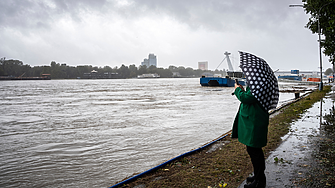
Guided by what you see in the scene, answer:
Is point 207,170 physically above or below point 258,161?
below

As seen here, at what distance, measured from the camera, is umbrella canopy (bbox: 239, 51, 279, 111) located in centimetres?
351

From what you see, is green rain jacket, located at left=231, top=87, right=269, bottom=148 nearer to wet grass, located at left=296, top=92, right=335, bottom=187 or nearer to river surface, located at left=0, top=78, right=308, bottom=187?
wet grass, located at left=296, top=92, right=335, bottom=187

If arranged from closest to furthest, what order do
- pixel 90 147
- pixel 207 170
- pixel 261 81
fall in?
pixel 261 81
pixel 207 170
pixel 90 147

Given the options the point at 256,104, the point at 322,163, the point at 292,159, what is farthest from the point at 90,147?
A: the point at 322,163

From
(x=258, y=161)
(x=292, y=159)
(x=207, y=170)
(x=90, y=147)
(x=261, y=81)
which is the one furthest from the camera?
(x=90, y=147)

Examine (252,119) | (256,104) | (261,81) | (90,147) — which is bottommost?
(90,147)

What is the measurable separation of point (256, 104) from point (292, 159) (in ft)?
8.07

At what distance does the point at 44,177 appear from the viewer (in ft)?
18.7

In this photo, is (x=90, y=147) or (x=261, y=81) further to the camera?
(x=90, y=147)

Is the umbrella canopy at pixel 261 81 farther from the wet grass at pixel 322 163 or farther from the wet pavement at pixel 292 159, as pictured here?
the wet grass at pixel 322 163

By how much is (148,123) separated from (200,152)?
6046 mm

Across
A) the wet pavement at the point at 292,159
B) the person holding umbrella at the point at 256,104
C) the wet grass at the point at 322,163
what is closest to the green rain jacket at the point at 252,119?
the person holding umbrella at the point at 256,104

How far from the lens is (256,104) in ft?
11.8

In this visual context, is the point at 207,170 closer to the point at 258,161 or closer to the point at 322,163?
the point at 258,161
